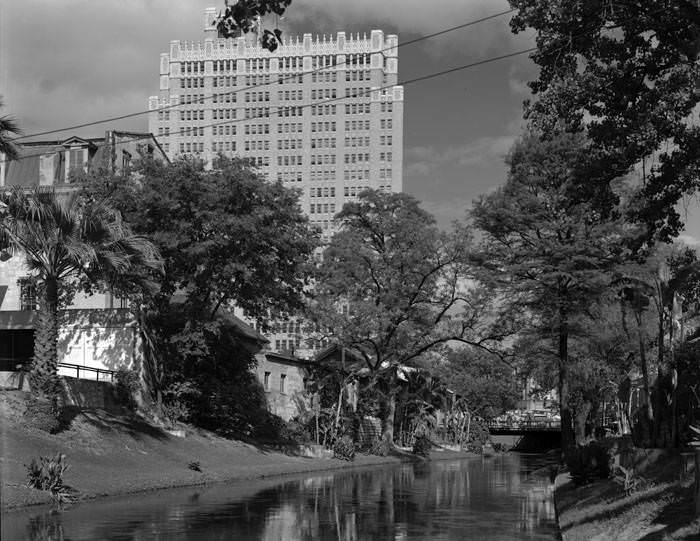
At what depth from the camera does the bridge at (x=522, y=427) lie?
3698 inches

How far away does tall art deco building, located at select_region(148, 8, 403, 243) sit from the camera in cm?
17325

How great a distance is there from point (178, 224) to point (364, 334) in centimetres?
1662

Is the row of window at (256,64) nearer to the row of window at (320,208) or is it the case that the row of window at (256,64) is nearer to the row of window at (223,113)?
the row of window at (223,113)

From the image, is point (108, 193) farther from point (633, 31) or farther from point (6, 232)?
point (633, 31)

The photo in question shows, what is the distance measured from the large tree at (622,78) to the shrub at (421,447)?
130 feet

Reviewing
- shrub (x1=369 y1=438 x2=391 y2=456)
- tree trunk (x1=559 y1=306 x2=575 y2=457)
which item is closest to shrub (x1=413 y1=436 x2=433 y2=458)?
shrub (x1=369 y1=438 x2=391 y2=456)

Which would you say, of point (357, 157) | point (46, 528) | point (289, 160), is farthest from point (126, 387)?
point (289, 160)

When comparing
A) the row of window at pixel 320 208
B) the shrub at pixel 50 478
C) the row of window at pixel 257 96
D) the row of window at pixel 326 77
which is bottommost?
the shrub at pixel 50 478

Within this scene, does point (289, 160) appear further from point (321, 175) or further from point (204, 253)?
point (204, 253)

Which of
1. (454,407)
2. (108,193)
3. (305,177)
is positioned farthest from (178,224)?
(305,177)

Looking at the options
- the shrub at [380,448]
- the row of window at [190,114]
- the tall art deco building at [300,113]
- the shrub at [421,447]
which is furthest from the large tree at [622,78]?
the row of window at [190,114]

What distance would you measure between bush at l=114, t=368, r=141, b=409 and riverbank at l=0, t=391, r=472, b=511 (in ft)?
5.29

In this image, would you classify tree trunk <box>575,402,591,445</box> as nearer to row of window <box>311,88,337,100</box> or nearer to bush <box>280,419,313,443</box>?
bush <box>280,419,313,443</box>

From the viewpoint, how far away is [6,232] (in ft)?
87.7
